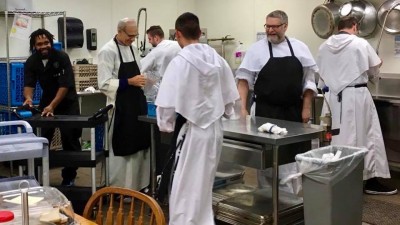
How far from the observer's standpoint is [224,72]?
3.09 meters

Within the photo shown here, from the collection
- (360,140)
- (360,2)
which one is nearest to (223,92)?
(360,140)

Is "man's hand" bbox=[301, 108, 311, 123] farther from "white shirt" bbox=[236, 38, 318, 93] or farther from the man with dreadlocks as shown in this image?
the man with dreadlocks

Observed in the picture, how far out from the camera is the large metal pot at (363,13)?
5.42 meters

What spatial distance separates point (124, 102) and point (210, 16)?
12.2ft

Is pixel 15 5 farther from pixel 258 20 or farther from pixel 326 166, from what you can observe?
pixel 326 166

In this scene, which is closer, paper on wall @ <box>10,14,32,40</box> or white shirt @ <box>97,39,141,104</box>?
white shirt @ <box>97,39,141,104</box>

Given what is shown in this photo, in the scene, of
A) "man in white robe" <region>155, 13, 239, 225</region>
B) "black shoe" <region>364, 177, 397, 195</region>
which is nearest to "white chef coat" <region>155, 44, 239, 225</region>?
"man in white robe" <region>155, 13, 239, 225</region>

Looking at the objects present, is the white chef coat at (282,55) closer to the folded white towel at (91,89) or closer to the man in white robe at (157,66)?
the man in white robe at (157,66)

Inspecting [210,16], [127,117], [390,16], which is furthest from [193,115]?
[210,16]

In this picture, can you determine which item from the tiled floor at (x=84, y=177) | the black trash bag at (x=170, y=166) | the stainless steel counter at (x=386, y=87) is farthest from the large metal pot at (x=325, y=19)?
the black trash bag at (x=170, y=166)

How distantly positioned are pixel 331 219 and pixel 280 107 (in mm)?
1084

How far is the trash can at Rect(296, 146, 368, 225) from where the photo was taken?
295 centimetres

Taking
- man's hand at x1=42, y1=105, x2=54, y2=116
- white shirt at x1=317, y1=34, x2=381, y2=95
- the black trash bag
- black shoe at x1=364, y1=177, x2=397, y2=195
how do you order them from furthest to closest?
black shoe at x1=364, y1=177, x2=397, y2=195 < white shirt at x1=317, y1=34, x2=381, y2=95 < man's hand at x1=42, y1=105, x2=54, y2=116 < the black trash bag

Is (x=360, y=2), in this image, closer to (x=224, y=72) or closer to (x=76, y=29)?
(x=224, y=72)
